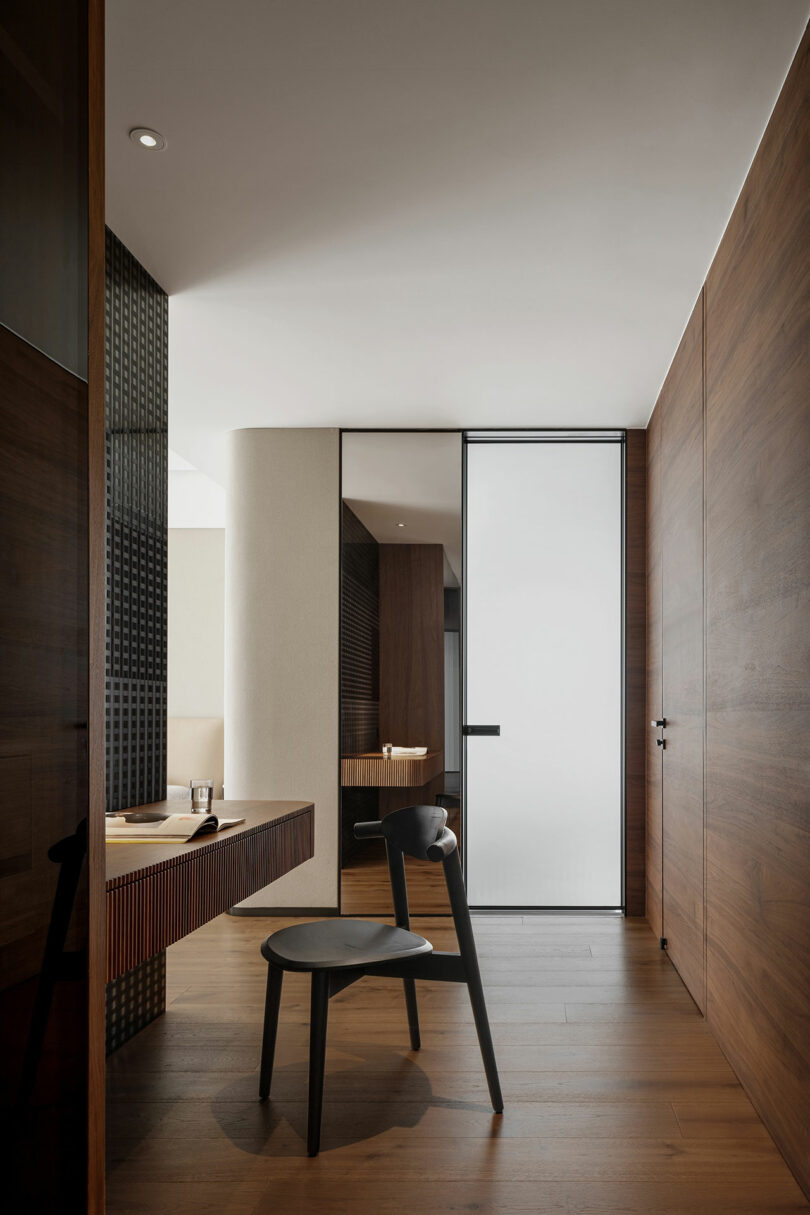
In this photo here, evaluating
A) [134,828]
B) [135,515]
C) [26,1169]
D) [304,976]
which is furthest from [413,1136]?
[135,515]

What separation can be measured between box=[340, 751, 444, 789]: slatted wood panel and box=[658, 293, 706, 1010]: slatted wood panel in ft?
3.68

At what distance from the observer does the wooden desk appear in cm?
168

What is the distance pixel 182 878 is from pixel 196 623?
16.2ft

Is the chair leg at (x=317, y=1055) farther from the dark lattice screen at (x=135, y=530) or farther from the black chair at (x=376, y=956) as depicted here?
the dark lattice screen at (x=135, y=530)

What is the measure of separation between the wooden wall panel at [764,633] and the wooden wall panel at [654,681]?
4.04 feet

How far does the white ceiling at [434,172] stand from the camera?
6.57ft

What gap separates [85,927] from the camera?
1.49m

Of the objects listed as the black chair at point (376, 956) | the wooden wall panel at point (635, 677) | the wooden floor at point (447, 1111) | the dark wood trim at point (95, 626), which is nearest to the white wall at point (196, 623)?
the wooden wall panel at point (635, 677)

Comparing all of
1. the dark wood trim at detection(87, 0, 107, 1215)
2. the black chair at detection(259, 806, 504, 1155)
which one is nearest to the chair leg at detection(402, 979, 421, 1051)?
the black chair at detection(259, 806, 504, 1155)

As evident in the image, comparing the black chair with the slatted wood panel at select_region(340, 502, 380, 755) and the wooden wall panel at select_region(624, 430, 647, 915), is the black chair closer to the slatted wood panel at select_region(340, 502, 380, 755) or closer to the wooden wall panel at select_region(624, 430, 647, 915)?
the slatted wood panel at select_region(340, 502, 380, 755)

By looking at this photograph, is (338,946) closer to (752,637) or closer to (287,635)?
(752,637)

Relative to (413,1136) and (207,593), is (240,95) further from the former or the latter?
(207,593)

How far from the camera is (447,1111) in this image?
2.43 metres

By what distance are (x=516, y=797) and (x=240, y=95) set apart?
11.4 ft
